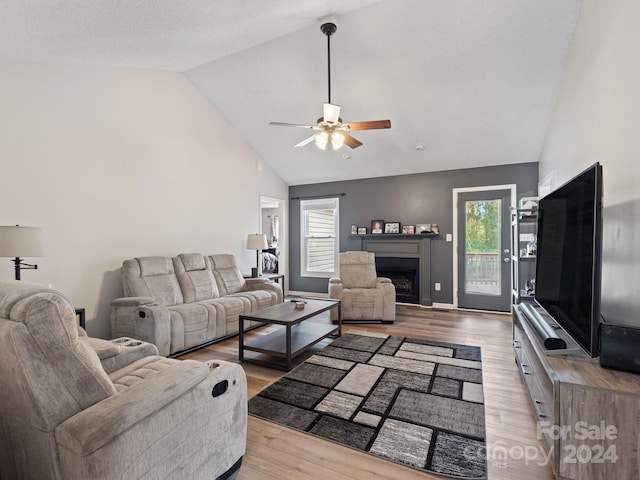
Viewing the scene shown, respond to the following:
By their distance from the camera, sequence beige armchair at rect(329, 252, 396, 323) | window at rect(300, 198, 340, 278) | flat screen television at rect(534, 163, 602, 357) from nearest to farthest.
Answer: flat screen television at rect(534, 163, 602, 357) → beige armchair at rect(329, 252, 396, 323) → window at rect(300, 198, 340, 278)

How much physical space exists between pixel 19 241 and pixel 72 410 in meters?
2.15

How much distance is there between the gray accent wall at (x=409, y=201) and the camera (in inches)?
210

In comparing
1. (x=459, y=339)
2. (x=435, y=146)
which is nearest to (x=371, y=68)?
(x=435, y=146)

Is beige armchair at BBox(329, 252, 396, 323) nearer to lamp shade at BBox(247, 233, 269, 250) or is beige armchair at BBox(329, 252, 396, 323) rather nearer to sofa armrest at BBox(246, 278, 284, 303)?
sofa armrest at BBox(246, 278, 284, 303)

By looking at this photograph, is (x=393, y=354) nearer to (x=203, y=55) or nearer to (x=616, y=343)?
(x=616, y=343)

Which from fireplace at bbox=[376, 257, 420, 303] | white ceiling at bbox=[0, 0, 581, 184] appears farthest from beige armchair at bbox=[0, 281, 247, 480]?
fireplace at bbox=[376, 257, 420, 303]

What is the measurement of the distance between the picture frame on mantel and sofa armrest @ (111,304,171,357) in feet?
13.5

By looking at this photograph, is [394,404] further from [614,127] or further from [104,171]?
[104,171]

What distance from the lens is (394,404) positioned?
93.2 inches

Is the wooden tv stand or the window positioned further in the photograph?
the window

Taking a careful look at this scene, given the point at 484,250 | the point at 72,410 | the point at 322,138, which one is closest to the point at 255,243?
the point at 322,138

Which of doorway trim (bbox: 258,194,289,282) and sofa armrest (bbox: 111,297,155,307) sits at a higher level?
doorway trim (bbox: 258,194,289,282)

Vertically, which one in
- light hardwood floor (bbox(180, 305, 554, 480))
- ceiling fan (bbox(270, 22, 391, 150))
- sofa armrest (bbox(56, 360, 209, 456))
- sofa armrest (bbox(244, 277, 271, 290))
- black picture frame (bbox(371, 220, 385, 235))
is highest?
ceiling fan (bbox(270, 22, 391, 150))

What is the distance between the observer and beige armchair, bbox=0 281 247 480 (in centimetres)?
108
